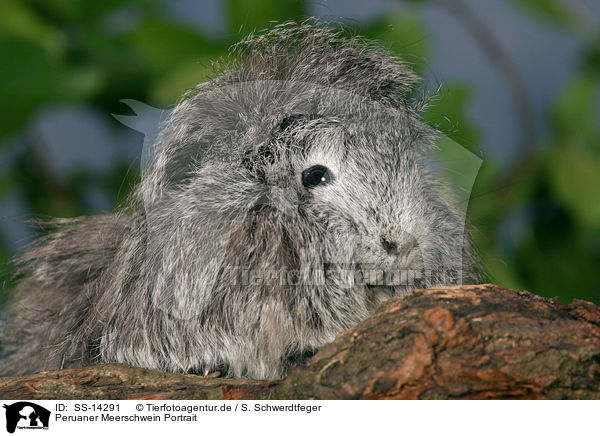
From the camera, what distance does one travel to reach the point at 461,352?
19.2 inches

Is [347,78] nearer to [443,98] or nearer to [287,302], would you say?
[443,98]

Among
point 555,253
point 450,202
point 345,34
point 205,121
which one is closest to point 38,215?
point 205,121

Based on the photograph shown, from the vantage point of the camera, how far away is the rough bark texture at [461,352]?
19.0 inches

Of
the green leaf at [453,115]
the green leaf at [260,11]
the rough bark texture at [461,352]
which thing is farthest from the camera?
the green leaf at [260,11]

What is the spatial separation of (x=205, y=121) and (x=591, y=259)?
33.0 inches
